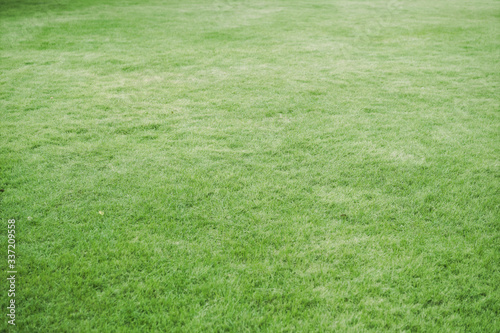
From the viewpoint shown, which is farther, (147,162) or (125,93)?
(125,93)

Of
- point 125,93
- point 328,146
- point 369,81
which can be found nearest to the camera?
point 328,146

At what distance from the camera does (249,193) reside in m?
2.95

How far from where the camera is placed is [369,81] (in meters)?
5.64

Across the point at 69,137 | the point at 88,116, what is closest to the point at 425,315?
the point at 69,137

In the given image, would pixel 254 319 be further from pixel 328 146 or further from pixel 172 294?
pixel 328 146

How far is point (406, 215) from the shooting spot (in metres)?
2.74

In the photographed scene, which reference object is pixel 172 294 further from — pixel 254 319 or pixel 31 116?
pixel 31 116

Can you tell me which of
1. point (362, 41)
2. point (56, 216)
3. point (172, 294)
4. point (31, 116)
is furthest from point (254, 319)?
point (362, 41)

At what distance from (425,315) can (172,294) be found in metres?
1.61

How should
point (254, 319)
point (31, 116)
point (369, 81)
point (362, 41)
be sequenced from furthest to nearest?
point (362, 41)
point (369, 81)
point (31, 116)
point (254, 319)

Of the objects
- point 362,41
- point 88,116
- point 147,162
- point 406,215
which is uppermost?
point 362,41

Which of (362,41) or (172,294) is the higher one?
(362,41)

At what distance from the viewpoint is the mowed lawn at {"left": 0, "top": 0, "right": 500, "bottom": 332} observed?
203 cm

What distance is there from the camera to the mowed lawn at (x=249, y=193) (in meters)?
2.03
